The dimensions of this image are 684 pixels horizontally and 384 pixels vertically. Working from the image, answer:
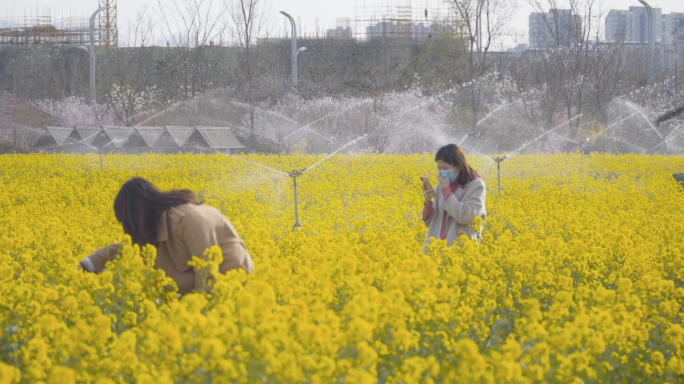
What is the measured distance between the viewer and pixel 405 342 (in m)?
3.11

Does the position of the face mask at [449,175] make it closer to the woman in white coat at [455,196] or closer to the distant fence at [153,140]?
the woman in white coat at [455,196]

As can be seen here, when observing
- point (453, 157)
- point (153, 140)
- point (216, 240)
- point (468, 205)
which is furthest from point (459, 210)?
point (153, 140)

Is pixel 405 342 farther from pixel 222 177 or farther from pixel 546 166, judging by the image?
pixel 546 166

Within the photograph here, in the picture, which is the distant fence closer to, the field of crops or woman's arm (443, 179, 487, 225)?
the field of crops

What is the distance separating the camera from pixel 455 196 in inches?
211

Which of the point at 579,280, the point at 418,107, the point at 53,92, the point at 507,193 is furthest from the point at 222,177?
the point at 53,92

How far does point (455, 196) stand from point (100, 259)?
2225mm

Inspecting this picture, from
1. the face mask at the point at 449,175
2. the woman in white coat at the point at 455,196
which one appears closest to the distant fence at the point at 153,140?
the woman in white coat at the point at 455,196

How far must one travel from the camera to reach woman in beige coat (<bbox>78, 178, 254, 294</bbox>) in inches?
161

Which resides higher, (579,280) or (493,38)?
(493,38)

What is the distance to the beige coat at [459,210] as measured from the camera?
17.4ft

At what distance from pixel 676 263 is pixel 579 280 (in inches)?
28.8

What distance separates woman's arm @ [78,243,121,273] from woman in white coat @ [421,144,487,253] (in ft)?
6.31

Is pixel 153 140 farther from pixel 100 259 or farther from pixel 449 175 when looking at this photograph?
pixel 100 259
